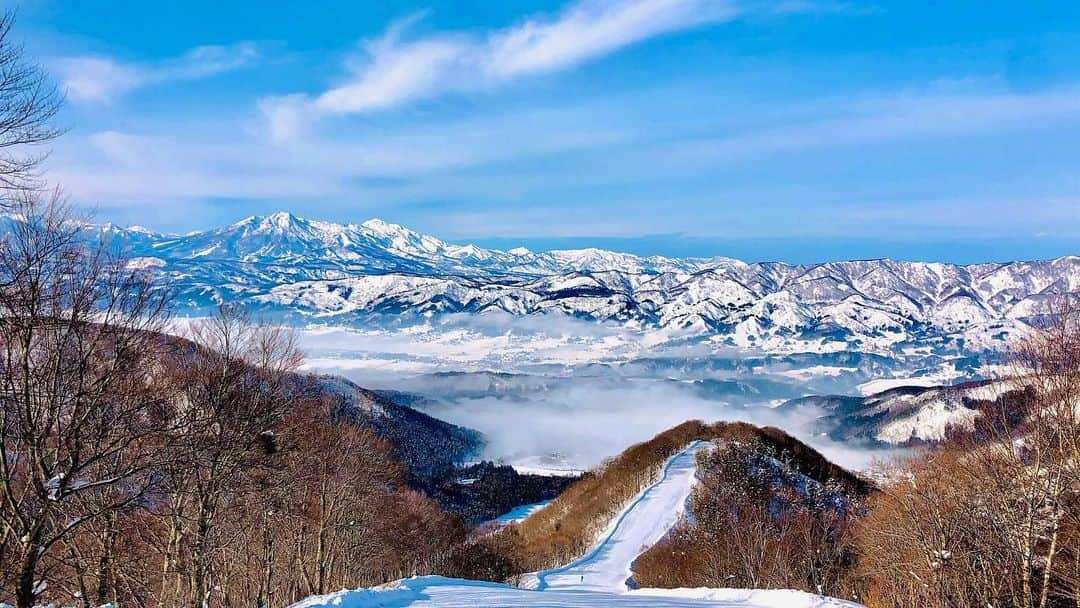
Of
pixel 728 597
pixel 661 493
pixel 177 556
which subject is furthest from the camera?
pixel 661 493

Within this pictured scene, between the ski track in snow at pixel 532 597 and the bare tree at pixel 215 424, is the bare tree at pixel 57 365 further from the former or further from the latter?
the ski track in snow at pixel 532 597

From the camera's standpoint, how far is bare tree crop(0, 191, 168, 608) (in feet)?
39.2

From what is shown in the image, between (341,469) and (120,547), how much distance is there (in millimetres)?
11558

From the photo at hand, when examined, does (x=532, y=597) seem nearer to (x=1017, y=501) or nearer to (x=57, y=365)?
(x=57, y=365)

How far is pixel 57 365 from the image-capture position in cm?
1269

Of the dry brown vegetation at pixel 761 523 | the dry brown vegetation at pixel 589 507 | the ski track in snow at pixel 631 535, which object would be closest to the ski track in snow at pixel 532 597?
the dry brown vegetation at pixel 761 523

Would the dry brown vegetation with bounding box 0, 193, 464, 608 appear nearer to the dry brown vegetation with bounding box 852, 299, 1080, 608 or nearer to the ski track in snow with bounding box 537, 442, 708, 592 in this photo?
the dry brown vegetation with bounding box 852, 299, 1080, 608

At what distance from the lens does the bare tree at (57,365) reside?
39.2 feet

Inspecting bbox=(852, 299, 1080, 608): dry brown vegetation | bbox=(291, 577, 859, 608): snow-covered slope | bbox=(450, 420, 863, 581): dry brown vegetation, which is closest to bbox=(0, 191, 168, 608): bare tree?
bbox=(291, 577, 859, 608): snow-covered slope

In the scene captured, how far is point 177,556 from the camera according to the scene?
1783 centimetres

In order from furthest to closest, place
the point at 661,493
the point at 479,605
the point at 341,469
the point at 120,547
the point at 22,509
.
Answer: the point at 661,493 < the point at 341,469 < the point at 120,547 < the point at 479,605 < the point at 22,509

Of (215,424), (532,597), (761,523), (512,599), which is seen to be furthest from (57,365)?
(761,523)

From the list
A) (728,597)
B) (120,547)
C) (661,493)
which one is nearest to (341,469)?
(120,547)

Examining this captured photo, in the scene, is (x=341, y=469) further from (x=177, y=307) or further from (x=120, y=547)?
(x=177, y=307)
